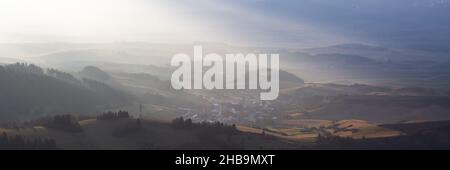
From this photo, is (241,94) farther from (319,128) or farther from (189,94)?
(319,128)

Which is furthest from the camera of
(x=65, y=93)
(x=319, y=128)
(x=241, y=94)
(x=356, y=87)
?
(x=356, y=87)

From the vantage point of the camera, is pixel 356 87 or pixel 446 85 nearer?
pixel 356 87

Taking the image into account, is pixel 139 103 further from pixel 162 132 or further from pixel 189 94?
pixel 162 132
